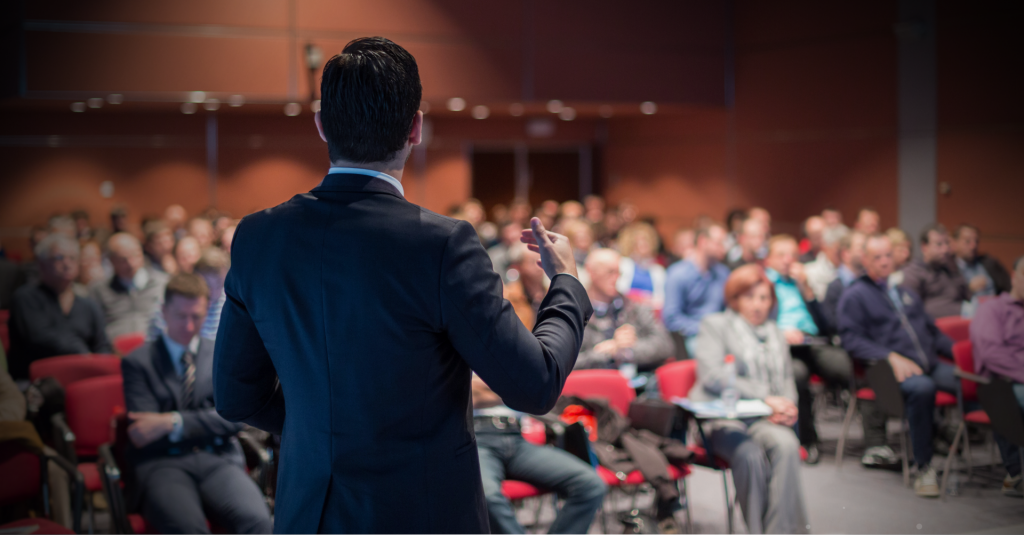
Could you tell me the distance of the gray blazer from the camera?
173 inches

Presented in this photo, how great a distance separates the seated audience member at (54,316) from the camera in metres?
5.08

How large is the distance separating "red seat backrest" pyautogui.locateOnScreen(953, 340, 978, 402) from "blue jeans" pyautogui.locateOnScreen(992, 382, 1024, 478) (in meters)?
0.58

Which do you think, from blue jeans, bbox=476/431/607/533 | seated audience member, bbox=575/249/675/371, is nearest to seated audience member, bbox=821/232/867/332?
seated audience member, bbox=575/249/675/371

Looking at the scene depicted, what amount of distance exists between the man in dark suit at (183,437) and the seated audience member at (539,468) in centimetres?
101

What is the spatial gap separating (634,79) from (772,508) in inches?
316

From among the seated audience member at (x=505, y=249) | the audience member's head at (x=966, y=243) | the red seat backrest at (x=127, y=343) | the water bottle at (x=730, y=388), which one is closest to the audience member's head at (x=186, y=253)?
the red seat backrest at (x=127, y=343)

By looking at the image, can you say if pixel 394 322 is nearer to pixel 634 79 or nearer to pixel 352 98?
pixel 352 98

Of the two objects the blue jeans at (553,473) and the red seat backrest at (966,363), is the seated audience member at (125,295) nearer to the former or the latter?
the blue jeans at (553,473)

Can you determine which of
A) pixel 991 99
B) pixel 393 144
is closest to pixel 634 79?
pixel 991 99

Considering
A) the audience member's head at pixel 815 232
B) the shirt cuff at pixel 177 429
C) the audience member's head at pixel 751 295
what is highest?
the audience member's head at pixel 815 232

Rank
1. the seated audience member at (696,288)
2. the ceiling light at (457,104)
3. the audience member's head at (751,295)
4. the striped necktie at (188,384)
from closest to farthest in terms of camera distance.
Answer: the striped necktie at (188,384)
the audience member's head at (751,295)
the seated audience member at (696,288)
the ceiling light at (457,104)

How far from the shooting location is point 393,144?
1.37m

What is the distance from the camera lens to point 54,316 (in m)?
5.24

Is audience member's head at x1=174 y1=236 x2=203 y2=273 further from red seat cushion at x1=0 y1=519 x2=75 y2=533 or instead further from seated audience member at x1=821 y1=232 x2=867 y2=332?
seated audience member at x1=821 y1=232 x2=867 y2=332
